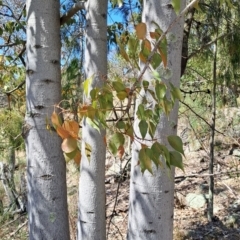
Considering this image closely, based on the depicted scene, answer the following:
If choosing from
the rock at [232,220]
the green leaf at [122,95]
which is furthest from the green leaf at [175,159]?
the rock at [232,220]

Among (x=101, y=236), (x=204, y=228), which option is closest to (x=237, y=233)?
(x=204, y=228)

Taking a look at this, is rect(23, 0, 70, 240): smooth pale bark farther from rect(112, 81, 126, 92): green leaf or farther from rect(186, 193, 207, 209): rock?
rect(186, 193, 207, 209): rock

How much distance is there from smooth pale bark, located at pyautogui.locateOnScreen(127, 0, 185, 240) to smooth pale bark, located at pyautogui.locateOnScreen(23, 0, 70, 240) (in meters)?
0.55

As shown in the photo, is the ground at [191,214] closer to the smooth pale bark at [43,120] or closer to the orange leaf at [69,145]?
the smooth pale bark at [43,120]

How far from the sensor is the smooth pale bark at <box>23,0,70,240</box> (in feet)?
4.19

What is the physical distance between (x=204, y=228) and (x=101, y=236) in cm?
205

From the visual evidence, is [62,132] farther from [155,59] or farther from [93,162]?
[93,162]

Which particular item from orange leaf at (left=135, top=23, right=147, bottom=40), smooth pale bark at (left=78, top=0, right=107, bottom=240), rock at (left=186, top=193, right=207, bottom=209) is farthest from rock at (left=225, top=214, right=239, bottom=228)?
orange leaf at (left=135, top=23, right=147, bottom=40)

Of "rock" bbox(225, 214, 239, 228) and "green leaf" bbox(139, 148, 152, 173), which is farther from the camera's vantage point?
"rock" bbox(225, 214, 239, 228)

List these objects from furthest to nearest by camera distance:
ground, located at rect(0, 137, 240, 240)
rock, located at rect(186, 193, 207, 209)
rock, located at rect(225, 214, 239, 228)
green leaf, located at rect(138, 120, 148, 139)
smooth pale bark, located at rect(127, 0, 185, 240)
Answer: rock, located at rect(186, 193, 207, 209) → rock, located at rect(225, 214, 239, 228) → ground, located at rect(0, 137, 240, 240) → smooth pale bark, located at rect(127, 0, 185, 240) → green leaf, located at rect(138, 120, 148, 139)

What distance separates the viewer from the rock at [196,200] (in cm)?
362

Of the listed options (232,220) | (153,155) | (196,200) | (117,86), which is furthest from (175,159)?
(196,200)

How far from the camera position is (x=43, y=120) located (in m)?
1.28

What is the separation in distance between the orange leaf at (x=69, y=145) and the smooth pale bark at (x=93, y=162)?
71 cm
